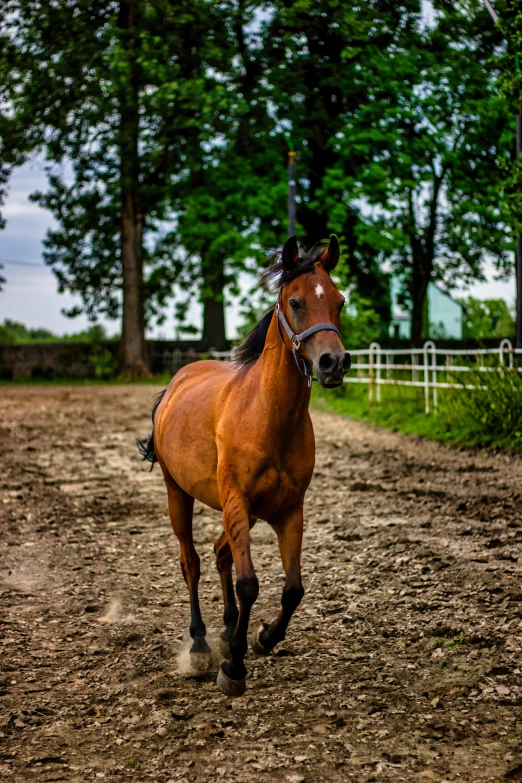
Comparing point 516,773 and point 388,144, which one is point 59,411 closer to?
point 388,144

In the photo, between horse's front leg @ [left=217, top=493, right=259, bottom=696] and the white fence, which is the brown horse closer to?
horse's front leg @ [left=217, top=493, right=259, bottom=696]

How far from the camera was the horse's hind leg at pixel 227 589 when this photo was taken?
527 cm

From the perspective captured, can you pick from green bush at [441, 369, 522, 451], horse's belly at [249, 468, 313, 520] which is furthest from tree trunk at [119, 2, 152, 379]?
horse's belly at [249, 468, 313, 520]

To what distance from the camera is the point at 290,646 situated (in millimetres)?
5160

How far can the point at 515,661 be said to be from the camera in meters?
4.68

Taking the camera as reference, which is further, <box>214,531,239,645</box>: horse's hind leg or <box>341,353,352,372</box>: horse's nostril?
<box>214,531,239,645</box>: horse's hind leg

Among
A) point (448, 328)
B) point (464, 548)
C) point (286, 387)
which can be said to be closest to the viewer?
point (286, 387)

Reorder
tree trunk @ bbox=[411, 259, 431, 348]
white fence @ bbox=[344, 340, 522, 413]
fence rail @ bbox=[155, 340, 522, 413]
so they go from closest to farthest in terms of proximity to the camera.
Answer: white fence @ bbox=[344, 340, 522, 413] → fence rail @ bbox=[155, 340, 522, 413] → tree trunk @ bbox=[411, 259, 431, 348]

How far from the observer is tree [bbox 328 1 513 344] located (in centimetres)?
3014

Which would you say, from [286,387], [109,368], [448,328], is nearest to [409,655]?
[286,387]

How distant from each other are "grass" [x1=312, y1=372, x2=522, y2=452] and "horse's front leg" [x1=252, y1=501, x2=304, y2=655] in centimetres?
833

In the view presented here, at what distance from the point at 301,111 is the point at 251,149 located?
2.35 meters

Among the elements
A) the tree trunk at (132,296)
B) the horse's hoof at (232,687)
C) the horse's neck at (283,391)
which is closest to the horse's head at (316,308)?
the horse's neck at (283,391)

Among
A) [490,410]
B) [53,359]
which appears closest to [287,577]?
[490,410]
